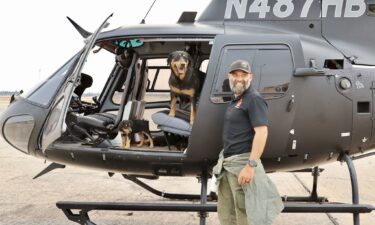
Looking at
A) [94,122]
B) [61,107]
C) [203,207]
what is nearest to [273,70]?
[203,207]

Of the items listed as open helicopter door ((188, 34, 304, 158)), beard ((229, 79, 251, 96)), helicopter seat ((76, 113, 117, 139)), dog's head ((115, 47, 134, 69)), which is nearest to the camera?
beard ((229, 79, 251, 96))

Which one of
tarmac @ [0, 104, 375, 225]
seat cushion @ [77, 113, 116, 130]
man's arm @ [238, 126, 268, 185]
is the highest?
seat cushion @ [77, 113, 116, 130]

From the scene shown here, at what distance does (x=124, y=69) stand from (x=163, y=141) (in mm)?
1488

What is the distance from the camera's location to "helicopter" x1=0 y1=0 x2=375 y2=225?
4117 mm

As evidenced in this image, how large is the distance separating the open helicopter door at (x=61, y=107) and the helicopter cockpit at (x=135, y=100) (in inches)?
13.2

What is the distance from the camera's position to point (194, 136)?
4090 mm

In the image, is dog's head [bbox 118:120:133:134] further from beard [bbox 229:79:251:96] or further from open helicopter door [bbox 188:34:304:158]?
beard [bbox 229:79:251:96]

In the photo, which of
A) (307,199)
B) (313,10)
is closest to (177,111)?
(313,10)

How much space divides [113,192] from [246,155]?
4.29 meters

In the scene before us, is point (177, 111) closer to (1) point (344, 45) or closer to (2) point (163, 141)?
(2) point (163, 141)

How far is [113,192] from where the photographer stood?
731 centimetres

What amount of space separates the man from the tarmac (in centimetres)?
211

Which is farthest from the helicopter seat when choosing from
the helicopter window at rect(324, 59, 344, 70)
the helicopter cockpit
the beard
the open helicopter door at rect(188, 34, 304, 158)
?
the helicopter window at rect(324, 59, 344, 70)

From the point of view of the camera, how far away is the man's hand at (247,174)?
3441mm
